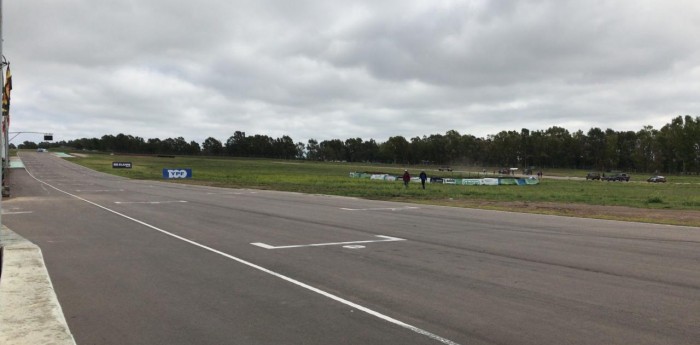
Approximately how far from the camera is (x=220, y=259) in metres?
10.3

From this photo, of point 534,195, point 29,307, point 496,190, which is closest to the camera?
point 29,307

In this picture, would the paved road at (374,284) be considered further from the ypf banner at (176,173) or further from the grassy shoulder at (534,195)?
the ypf banner at (176,173)

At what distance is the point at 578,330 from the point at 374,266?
4.32 metres

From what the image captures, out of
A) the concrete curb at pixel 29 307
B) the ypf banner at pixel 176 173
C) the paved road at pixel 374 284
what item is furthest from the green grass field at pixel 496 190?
the concrete curb at pixel 29 307

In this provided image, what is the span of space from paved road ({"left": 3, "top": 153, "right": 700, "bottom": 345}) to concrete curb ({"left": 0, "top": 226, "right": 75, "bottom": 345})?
19 cm

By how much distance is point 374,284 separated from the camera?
8.05 metres

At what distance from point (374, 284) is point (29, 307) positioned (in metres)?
4.56

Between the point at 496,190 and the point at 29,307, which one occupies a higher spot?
the point at 29,307

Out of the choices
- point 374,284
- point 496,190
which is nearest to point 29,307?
point 374,284

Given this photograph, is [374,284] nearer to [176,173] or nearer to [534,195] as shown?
[534,195]

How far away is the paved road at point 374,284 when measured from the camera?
5.75 meters

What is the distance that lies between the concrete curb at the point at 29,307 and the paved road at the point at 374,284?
7.4 inches

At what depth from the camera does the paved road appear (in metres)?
5.75

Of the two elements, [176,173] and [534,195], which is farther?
[176,173]
